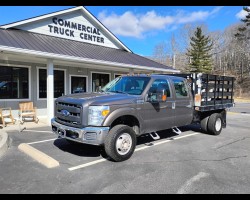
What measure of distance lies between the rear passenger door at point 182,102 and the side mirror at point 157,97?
0.95m

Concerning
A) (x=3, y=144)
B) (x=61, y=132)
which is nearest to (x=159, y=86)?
(x=61, y=132)

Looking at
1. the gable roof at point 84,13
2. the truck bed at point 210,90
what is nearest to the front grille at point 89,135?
the truck bed at point 210,90

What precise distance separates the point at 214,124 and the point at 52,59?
6.88 meters

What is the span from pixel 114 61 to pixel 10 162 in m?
7.61

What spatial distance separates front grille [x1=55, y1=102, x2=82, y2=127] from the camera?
191 inches

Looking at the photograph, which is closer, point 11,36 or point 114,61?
point 11,36

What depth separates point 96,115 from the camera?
4758 mm

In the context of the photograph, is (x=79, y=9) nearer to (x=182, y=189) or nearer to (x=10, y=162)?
(x=10, y=162)

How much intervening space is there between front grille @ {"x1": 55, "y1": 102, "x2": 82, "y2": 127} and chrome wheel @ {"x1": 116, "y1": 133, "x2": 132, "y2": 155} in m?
0.95

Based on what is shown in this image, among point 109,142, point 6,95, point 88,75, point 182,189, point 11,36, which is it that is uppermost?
point 11,36

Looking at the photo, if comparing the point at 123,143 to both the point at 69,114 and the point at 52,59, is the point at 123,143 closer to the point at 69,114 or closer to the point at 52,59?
the point at 69,114

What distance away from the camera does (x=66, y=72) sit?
12609mm

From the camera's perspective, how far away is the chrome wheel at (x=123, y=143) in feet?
16.5

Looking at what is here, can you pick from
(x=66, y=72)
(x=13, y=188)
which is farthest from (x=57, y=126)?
(x=66, y=72)
